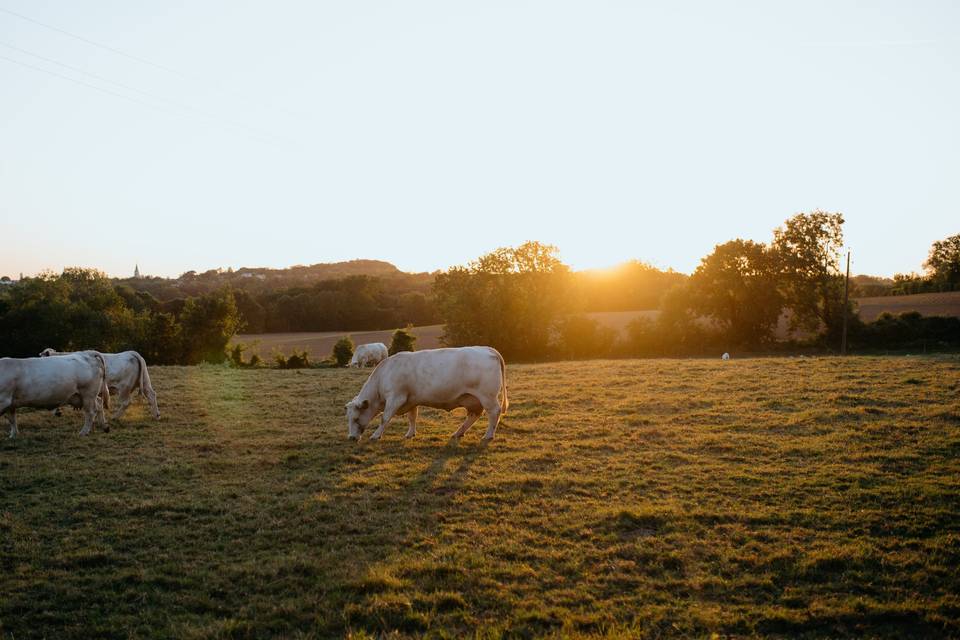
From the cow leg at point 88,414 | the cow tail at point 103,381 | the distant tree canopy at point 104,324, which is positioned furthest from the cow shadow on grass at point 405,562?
the distant tree canopy at point 104,324

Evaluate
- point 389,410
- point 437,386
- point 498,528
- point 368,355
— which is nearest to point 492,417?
point 437,386

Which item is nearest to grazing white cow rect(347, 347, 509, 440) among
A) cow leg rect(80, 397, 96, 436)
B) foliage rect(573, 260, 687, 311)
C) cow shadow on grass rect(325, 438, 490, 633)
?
cow shadow on grass rect(325, 438, 490, 633)

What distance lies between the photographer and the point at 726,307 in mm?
53594

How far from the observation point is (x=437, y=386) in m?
12.9

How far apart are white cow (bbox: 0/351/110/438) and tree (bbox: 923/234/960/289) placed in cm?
7578

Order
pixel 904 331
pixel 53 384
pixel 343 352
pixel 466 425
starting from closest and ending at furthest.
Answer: pixel 466 425
pixel 53 384
pixel 343 352
pixel 904 331

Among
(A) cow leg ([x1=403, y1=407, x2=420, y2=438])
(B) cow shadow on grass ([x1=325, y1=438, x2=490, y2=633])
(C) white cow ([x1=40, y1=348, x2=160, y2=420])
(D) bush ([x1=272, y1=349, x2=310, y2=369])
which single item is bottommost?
(D) bush ([x1=272, y1=349, x2=310, y2=369])

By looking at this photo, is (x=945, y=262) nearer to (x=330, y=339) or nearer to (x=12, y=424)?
(x=330, y=339)

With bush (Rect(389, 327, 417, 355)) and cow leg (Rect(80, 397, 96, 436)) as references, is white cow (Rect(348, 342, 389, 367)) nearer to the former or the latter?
bush (Rect(389, 327, 417, 355))

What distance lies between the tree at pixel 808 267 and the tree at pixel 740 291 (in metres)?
1.04

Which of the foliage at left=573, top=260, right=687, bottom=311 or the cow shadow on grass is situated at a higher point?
the foliage at left=573, top=260, right=687, bottom=311

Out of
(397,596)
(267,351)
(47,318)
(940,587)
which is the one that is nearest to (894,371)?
(940,587)

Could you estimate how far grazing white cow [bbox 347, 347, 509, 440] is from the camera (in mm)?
12930

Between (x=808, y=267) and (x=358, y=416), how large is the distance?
4958 centimetres
